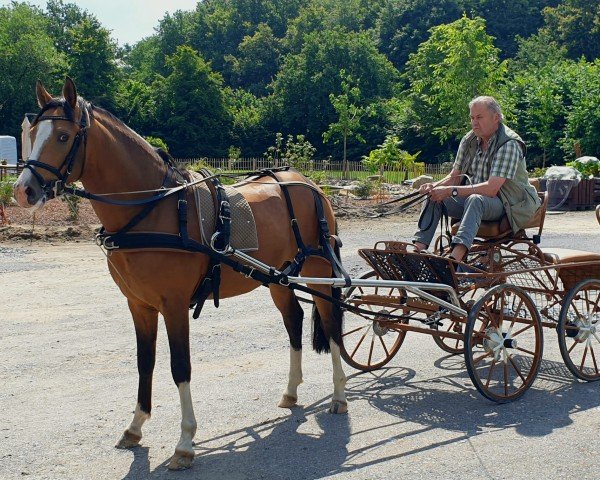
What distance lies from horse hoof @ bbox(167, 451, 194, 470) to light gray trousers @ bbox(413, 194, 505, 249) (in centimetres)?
266

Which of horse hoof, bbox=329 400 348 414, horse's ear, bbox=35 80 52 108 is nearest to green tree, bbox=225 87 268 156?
horse hoof, bbox=329 400 348 414

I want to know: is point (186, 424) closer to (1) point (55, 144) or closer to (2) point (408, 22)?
(1) point (55, 144)

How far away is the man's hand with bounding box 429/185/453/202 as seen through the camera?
6.49 meters

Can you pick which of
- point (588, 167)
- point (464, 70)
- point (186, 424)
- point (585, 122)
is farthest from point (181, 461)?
point (464, 70)

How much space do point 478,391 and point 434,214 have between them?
1.44 m

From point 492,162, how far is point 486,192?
0.99ft

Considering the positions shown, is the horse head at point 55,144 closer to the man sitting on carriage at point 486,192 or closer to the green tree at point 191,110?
the man sitting on carriage at point 486,192

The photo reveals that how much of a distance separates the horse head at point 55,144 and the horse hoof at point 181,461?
1693 mm

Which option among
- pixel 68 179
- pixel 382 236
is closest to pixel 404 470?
pixel 68 179

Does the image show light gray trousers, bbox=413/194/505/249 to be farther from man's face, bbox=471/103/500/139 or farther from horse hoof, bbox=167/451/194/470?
horse hoof, bbox=167/451/194/470

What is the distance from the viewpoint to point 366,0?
3895 inches

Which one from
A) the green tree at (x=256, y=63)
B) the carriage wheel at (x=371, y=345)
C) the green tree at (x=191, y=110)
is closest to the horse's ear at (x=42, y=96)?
the carriage wheel at (x=371, y=345)

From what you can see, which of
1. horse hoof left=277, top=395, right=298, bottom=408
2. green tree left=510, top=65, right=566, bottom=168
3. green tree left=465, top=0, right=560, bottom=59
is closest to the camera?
horse hoof left=277, top=395, right=298, bottom=408

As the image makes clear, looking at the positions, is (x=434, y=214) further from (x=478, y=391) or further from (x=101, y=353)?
(x=101, y=353)
